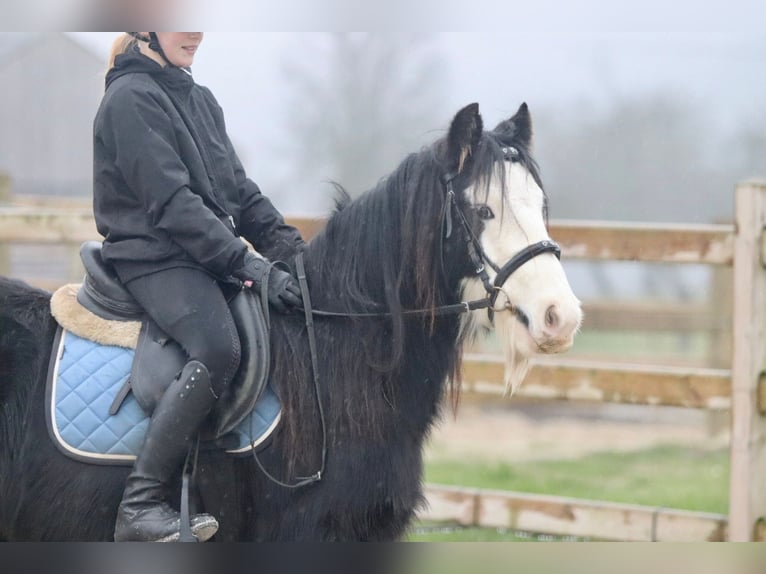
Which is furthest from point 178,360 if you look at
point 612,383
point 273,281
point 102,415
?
point 612,383

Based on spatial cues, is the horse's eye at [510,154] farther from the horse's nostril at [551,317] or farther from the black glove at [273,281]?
the black glove at [273,281]

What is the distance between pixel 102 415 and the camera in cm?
322

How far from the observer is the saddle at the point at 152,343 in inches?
126

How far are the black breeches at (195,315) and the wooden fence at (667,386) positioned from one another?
8.82 ft

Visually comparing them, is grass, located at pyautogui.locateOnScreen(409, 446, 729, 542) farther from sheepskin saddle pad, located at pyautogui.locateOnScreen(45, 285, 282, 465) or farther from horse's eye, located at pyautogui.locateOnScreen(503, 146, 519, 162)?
horse's eye, located at pyautogui.locateOnScreen(503, 146, 519, 162)

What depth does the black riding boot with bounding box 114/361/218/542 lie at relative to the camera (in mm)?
3078

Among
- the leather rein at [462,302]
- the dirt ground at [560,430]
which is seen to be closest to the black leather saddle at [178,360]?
the leather rein at [462,302]

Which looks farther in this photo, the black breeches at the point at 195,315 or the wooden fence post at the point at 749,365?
the wooden fence post at the point at 749,365

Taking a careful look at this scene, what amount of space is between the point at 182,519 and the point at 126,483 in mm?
243

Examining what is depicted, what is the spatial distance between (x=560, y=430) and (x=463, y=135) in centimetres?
809

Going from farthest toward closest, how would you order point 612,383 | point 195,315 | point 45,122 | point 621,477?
point 45,122 → point 621,477 → point 612,383 → point 195,315

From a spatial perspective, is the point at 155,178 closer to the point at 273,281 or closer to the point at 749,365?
the point at 273,281

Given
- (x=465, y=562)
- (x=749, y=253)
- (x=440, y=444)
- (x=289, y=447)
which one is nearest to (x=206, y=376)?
(x=289, y=447)
